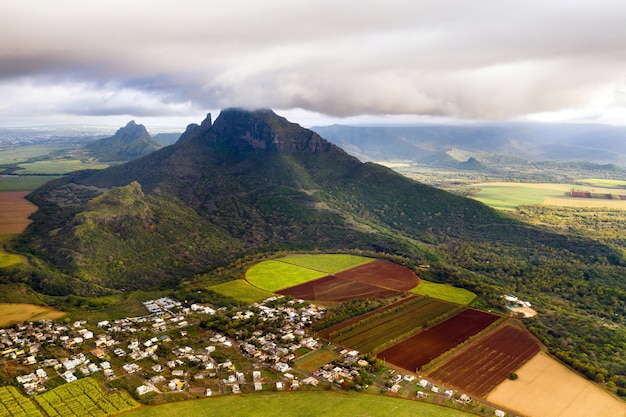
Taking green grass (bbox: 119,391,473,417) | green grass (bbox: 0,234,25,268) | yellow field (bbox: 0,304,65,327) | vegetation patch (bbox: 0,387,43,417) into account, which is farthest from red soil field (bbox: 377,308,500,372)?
green grass (bbox: 0,234,25,268)

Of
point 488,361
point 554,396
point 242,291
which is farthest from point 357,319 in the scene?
point 554,396

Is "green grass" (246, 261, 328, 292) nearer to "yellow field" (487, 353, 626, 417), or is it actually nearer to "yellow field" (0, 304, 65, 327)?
"yellow field" (0, 304, 65, 327)

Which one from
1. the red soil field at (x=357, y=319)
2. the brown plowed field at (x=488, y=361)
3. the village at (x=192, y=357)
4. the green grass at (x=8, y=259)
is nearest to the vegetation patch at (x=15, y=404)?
the village at (x=192, y=357)

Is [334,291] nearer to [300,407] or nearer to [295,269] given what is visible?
[295,269]

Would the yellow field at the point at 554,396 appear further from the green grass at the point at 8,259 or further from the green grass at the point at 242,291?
the green grass at the point at 8,259

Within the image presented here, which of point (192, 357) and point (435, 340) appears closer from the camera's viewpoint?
point (192, 357)

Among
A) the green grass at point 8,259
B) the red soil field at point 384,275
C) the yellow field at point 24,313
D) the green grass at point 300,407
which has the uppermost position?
the green grass at point 8,259
